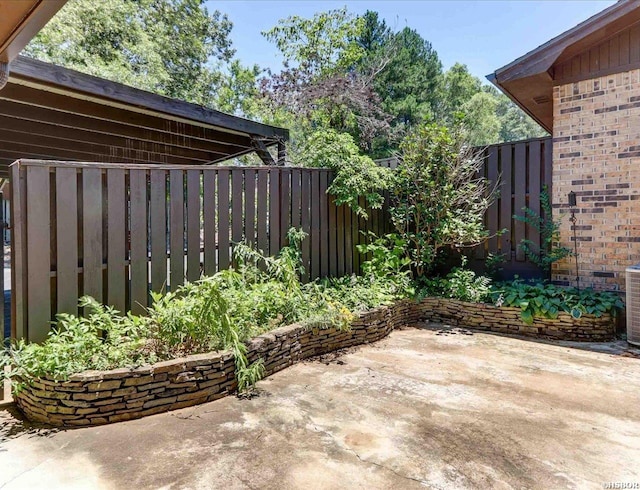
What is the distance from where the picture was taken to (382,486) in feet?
6.34

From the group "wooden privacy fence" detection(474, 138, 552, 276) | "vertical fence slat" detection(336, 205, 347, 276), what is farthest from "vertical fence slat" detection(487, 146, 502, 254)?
"vertical fence slat" detection(336, 205, 347, 276)

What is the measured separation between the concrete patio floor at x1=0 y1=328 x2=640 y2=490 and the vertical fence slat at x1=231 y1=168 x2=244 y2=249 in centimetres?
167

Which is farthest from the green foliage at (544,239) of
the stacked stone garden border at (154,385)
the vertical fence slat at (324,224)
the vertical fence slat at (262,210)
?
the vertical fence slat at (262,210)

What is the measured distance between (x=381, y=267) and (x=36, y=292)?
13.1ft

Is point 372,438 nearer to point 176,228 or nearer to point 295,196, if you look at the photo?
point 176,228

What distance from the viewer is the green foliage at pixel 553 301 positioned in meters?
4.43

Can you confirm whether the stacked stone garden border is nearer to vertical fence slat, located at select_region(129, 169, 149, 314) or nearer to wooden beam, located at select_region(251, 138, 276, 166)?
vertical fence slat, located at select_region(129, 169, 149, 314)

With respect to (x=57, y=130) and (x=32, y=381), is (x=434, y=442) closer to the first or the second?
(x=32, y=381)

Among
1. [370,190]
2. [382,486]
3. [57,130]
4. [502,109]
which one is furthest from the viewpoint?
[502,109]

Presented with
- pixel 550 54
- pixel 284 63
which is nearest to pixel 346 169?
pixel 550 54

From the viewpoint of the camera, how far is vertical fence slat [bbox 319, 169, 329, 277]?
516 cm

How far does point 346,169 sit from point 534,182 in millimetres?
2724

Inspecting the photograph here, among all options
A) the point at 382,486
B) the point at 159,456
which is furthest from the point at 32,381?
the point at 382,486

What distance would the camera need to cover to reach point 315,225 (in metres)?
5.09
